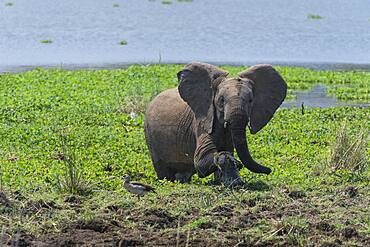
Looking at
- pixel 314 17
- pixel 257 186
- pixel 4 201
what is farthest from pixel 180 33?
pixel 4 201

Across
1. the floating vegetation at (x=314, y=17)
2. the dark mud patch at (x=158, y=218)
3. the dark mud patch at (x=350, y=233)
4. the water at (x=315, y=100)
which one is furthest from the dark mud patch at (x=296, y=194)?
the floating vegetation at (x=314, y=17)

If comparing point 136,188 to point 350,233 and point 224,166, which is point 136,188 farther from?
point 350,233

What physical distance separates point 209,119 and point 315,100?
960 cm

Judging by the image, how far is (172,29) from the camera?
1554 inches

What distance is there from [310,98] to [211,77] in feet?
31.9

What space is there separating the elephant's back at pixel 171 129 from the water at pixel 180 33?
599 inches

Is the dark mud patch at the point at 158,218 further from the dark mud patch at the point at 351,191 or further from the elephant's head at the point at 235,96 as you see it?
the dark mud patch at the point at 351,191

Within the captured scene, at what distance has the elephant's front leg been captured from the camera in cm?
973

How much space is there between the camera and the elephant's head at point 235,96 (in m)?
9.71

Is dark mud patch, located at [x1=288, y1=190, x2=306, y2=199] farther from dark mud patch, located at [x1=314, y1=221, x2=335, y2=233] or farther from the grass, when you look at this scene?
dark mud patch, located at [x1=314, y1=221, x2=335, y2=233]

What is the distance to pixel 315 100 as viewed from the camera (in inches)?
765

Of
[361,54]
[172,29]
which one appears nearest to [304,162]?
[361,54]

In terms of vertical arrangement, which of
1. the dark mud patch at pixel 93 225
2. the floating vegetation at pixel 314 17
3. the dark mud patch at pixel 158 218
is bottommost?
the floating vegetation at pixel 314 17

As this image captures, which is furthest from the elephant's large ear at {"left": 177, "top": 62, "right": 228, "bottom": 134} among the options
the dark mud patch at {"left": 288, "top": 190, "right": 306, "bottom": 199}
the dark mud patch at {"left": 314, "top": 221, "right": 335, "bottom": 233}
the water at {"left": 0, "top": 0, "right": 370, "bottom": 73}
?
the water at {"left": 0, "top": 0, "right": 370, "bottom": 73}
